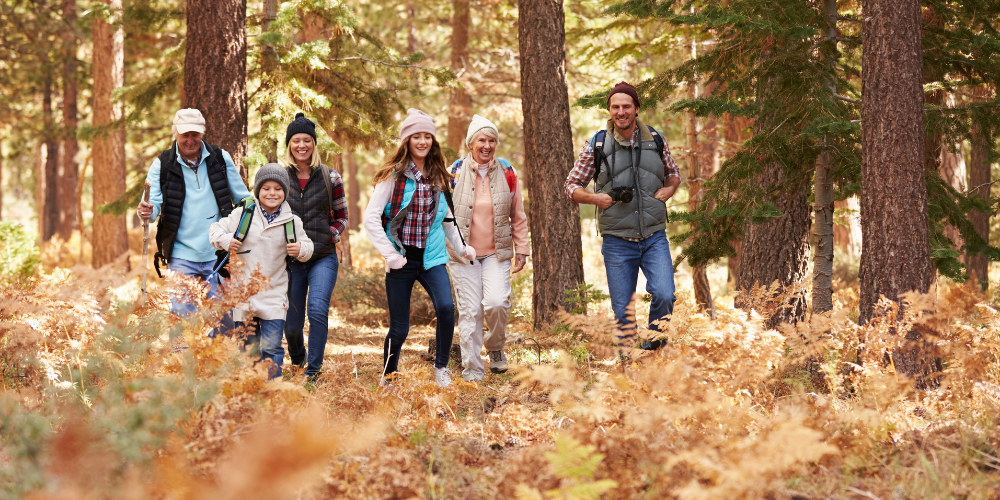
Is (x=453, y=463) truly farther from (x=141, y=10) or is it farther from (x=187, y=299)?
(x=141, y=10)

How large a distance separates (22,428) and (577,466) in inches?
92.2

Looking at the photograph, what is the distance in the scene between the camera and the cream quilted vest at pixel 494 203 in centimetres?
630

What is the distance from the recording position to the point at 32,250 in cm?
1559

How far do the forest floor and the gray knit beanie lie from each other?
3.74ft

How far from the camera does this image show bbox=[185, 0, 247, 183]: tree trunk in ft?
26.7

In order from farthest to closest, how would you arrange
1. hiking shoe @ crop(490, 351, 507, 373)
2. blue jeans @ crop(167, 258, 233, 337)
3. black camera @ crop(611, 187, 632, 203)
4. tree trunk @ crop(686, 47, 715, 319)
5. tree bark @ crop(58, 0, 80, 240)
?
tree bark @ crop(58, 0, 80, 240)
tree trunk @ crop(686, 47, 715, 319)
hiking shoe @ crop(490, 351, 507, 373)
black camera @ crop(611, 187, 632, 203)
blue jeans @ crop(167, 258, 233, 337)

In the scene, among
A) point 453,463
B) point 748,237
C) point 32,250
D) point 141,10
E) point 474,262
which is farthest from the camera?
point 32,250

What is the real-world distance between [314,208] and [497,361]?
2.33 metres

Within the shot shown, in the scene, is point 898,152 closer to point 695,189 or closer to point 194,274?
point 194,274

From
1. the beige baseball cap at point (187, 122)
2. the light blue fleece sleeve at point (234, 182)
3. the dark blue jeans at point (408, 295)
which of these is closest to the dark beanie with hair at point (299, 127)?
the light blue fleece sleeve at point (234, 182)

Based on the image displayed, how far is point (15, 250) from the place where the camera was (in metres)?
14.7

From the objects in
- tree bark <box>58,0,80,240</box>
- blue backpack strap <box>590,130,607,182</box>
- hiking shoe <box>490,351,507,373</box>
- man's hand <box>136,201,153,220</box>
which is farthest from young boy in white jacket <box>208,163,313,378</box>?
tree bark <box>58,0,80,240</box>

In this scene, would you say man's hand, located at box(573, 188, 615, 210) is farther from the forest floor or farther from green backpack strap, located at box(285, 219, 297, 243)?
green backpack strap, located at box(285, 219, 297, 243)

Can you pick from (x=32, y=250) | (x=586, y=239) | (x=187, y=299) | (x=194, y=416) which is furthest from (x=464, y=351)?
(x=586, y=239)
